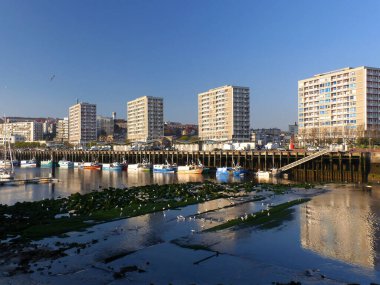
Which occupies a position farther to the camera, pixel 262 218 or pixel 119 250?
pixel 262 218

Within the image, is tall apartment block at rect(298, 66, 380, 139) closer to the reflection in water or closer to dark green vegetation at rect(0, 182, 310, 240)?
the reflection in water

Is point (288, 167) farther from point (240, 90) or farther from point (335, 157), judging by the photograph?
point (240, 90)

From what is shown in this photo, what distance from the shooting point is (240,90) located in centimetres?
18000

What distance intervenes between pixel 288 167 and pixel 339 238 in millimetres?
50705

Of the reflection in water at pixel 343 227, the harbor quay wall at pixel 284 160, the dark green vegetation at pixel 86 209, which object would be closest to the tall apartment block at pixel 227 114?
the harbor quay wall at pixel 284 160

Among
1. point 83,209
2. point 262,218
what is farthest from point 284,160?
point 83,209

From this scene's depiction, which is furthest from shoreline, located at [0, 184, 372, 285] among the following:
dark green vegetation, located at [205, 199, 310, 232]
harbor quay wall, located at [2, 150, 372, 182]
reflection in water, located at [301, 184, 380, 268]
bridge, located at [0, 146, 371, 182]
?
harbor quay wall, located at [2, 150, 372, 182]

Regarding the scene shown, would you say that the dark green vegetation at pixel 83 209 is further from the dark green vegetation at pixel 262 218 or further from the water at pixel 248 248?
the dark green vegetation at pixel 262 218

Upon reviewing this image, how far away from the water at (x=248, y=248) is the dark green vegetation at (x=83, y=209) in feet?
7.87

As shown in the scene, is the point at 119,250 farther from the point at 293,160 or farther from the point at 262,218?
the point at 293,160

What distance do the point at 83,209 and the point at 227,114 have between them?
147 m

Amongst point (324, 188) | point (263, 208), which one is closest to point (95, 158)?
point (324, 188)

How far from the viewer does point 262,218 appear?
3362 cm

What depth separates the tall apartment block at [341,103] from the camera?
122 metres
